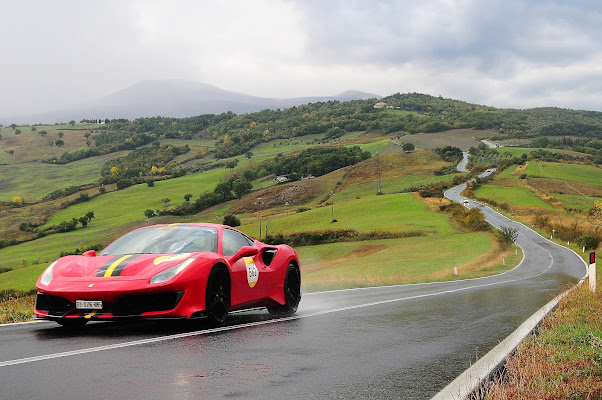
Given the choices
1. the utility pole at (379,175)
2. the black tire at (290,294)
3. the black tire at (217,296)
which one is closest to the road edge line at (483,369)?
the black tire at (217,296)

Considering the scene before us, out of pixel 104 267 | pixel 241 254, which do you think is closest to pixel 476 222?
pixel 241 254

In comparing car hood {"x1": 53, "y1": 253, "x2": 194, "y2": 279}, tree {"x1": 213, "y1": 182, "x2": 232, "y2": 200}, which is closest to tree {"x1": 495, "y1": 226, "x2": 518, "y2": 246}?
car hood {"x1": 53, "y1": 253, "x2": 194, "y2": 279}

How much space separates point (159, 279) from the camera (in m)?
7.48

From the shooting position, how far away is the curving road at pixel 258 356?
457 cm

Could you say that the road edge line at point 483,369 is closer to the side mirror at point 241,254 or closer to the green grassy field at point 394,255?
the side mirror at point 241,254

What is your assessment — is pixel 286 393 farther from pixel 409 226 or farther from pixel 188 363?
pixel 409 226

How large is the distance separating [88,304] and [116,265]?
61 cm

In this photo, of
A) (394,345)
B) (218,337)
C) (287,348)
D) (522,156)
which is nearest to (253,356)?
(287,348)

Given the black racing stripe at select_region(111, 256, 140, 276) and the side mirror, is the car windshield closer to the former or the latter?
the side mirror

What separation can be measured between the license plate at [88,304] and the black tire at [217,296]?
1.27 m

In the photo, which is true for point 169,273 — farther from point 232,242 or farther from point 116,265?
point 232,242

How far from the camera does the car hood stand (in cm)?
759

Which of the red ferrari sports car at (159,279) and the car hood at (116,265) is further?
the car hood at (116,265)

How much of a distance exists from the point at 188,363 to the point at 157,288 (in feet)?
6.63
